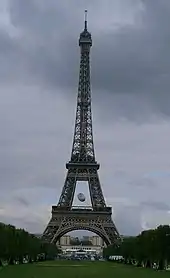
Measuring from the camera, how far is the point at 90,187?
384 feet

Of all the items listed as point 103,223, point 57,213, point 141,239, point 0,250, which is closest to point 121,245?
point 103,223

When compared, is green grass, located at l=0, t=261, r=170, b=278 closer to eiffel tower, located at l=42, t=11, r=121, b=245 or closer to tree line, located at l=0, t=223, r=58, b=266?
tree line, located at l=0, t=223, r=58, b=266

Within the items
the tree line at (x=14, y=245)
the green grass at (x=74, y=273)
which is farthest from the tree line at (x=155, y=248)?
the tree line at (x=14, y=245)

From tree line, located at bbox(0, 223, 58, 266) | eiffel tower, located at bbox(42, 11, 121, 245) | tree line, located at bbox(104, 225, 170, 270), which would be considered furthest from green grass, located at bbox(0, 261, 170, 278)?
eiffel tower, located at bbox(42, 11, 121, 245)

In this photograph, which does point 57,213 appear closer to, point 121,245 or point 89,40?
point 121,245

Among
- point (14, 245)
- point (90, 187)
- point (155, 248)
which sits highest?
point (90, 187)

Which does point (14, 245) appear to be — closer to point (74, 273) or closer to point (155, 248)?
point (155, 248)

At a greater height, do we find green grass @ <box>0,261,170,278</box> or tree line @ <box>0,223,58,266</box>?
tree line @ <box>0,223,58,266</box>

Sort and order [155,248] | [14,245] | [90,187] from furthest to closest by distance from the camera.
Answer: [90,187] < [14,245] < [155,248]

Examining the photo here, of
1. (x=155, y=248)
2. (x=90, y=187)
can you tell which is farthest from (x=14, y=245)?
(x=90, y=187)

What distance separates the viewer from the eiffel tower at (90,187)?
388ft

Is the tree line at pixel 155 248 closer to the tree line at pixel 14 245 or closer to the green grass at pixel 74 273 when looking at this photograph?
the green grass at pixel 74 273

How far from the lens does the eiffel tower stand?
388ft

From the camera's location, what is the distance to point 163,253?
80.9m
